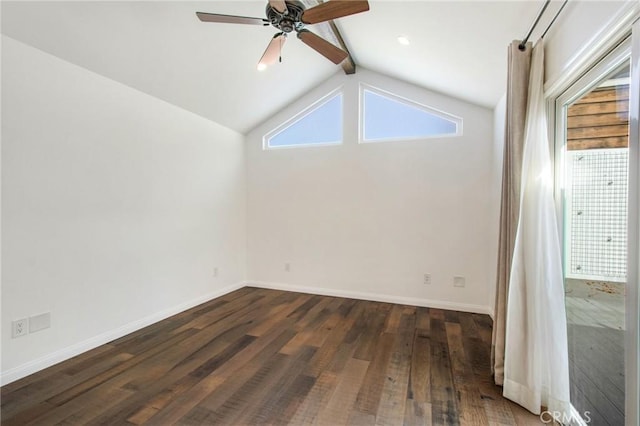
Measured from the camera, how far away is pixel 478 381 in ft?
7.01

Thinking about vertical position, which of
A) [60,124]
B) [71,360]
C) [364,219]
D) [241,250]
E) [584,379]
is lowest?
[71,360]

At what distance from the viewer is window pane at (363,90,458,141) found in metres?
3.76

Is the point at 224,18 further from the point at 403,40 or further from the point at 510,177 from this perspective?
the point at 510,177

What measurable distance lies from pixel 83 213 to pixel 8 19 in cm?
144

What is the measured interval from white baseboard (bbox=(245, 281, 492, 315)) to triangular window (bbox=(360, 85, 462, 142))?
2124mm

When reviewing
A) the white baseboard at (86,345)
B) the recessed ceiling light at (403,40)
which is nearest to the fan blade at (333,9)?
the recessed ceiling light at (403,40)

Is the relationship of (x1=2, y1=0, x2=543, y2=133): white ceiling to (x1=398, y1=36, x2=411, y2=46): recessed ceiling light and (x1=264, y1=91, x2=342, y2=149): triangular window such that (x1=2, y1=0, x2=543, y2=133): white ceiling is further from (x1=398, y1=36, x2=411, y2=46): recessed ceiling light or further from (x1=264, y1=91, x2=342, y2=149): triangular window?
(x1=264, y1=91, x2=342, y2=149): triangular window

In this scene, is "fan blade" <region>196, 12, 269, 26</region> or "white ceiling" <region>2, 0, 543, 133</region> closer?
"fan blade" <region>196, 12, 269, 26</region>

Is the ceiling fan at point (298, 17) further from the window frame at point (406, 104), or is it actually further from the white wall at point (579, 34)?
the window frame at point (406, 104)

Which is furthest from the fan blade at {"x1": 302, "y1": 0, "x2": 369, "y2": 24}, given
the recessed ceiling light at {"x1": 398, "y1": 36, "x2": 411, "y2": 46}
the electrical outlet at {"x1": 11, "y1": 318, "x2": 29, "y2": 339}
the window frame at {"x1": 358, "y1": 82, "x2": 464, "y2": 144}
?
the electrical outlet at {"x1": 11, "y1": 318, "x2": 29, "y2": 339}

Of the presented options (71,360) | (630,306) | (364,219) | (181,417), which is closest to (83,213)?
(71,360)

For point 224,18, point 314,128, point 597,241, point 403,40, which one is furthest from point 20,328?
point 403,40

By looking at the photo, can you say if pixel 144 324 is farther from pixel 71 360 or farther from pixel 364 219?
pixel 364 219

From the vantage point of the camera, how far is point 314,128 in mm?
4359
